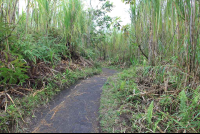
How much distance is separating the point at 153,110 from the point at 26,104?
4.74ft

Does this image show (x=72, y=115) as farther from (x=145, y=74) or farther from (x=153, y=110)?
(x=145, y=74)

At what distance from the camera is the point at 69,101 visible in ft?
6.02

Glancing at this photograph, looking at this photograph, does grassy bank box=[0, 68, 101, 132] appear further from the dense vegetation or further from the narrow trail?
the narrow trail

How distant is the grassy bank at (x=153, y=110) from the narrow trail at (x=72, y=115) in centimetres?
12

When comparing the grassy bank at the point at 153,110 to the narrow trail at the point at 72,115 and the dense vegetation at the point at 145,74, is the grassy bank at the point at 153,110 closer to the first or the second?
the dense vegetation at the point at 145,74

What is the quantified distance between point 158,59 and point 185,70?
698 mm

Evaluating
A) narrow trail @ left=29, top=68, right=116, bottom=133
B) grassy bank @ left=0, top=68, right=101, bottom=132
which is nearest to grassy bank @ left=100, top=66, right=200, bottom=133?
narrow trail @ left=29, top=68, right=116, bottom=133

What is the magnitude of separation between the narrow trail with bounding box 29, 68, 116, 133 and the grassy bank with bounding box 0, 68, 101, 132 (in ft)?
0.43

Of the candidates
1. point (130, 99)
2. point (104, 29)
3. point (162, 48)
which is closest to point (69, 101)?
point (130, 99)

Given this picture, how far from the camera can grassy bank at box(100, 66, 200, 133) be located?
1.12 metres

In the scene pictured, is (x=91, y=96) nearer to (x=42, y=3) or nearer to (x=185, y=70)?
(x=185, y=70)

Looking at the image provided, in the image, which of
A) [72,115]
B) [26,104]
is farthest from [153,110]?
[26,104]

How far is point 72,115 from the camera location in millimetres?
1449

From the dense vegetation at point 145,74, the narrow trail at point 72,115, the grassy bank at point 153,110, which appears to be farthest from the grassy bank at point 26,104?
the grassy bank at point 153,110
